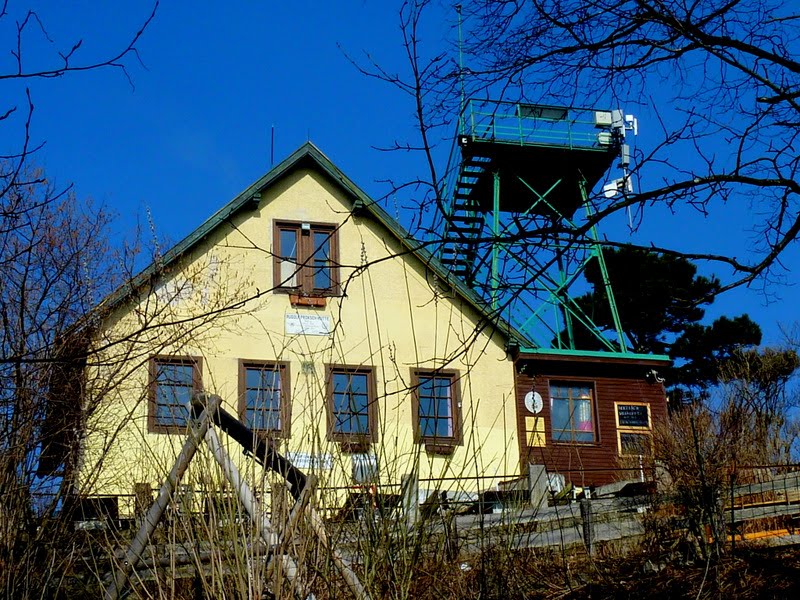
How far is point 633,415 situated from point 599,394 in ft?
2.94

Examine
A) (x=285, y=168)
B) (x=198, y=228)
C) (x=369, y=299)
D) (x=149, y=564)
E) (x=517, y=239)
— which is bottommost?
(x=149, y=564)

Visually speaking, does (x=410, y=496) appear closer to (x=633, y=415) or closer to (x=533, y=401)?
(x=533, y=401)

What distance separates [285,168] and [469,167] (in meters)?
5.92

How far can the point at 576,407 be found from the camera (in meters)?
25.6

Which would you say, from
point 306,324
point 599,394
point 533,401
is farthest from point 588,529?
point 599,394

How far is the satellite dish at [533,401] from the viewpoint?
2480 centimetres

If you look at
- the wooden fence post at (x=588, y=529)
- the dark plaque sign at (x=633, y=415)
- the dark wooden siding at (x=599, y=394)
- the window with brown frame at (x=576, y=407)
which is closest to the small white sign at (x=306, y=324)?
the dark wooden siding at (x=599, y=394)

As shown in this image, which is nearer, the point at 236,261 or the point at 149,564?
the point at 149,564

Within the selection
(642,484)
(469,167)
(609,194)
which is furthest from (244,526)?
(469,167)

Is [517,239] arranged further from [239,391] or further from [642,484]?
[239,391]

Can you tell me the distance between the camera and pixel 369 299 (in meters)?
23.0

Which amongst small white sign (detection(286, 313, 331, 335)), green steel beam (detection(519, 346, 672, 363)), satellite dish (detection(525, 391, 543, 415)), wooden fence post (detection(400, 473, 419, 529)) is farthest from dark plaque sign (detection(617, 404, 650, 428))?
wooden fence post (detection(400, 473, 419, 529))

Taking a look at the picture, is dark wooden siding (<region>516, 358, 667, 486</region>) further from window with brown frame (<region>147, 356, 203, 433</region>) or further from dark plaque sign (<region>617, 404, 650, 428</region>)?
window with brown frame (<region>147, 356, 203, 433</region>)

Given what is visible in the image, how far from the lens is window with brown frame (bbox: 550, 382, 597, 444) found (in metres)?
25.2
